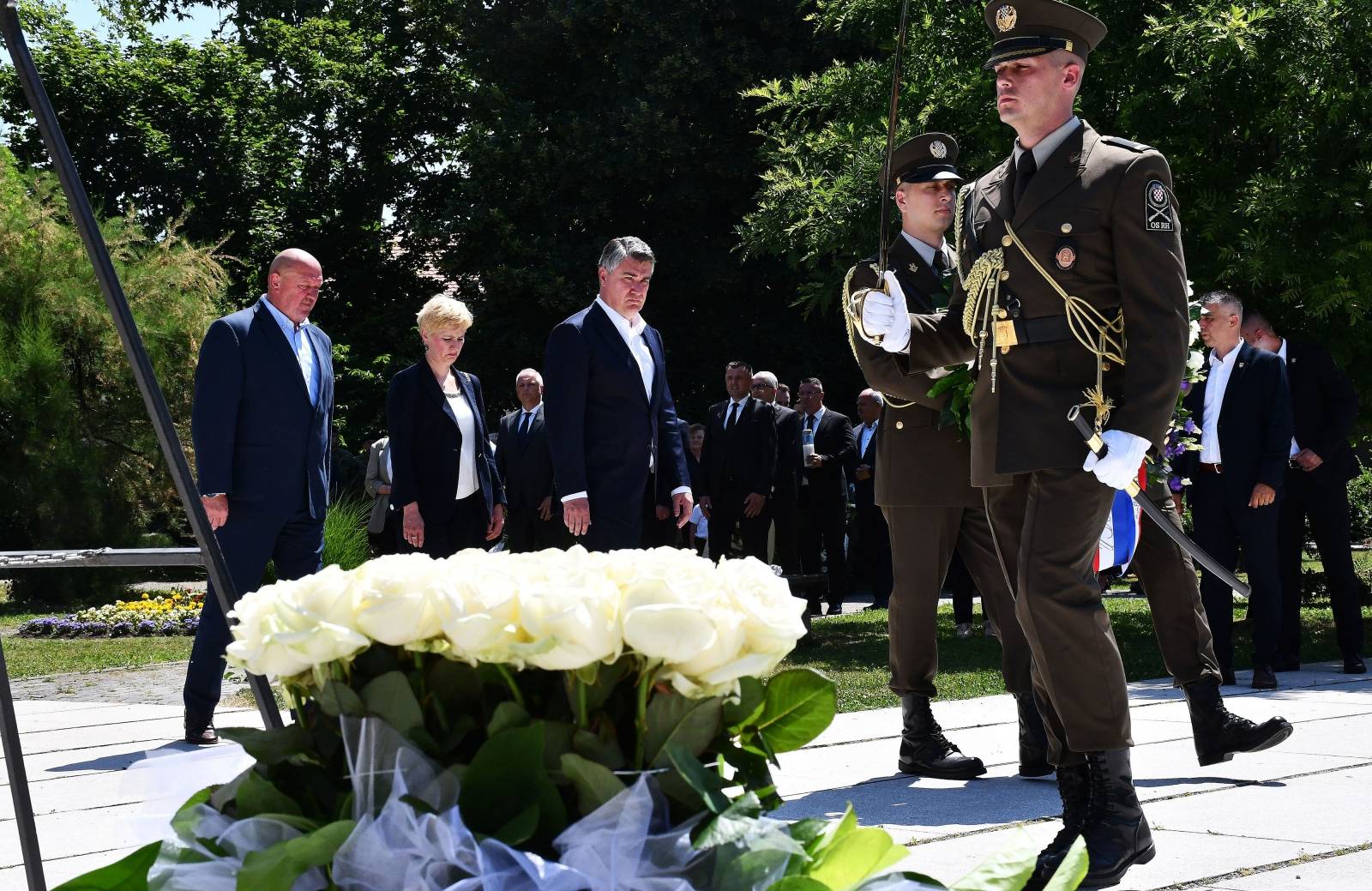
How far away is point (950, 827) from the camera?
4.68 m

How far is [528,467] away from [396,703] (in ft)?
39.7

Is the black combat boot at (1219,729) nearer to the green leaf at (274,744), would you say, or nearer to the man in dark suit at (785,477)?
the green leaf at (274,744)

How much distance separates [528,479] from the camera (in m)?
13.5

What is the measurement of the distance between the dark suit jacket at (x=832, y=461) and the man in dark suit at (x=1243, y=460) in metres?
7.05

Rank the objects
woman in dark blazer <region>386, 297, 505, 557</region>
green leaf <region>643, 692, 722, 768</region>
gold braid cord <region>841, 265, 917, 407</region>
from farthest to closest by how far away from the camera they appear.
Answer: woman in dark blazer <region>386, 297, 505, 557</region>, gold braid cord <region>841, 265, 917, 407</region>, green leaf <region>643, 692, 722, 768</region>

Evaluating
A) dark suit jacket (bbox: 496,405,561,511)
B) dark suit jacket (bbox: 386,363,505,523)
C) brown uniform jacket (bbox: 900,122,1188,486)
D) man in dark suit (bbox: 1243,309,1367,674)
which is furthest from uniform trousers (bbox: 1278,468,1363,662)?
dark suit jacket (bbox: 496,405,561,511)

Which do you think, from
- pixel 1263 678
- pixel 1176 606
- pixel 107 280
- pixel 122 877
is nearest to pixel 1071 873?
pixel 122 877

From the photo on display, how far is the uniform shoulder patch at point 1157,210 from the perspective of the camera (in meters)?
4.12

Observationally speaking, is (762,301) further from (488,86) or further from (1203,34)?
(1203,34)

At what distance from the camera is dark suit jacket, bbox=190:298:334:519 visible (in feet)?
22.7

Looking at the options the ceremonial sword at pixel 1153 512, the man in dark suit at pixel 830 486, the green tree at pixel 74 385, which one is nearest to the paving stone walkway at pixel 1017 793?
the ceremonial sword at pixel 1153 512

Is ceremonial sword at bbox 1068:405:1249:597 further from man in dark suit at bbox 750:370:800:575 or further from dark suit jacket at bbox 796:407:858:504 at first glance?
dark suit jacket at bbox 796:407:858:504

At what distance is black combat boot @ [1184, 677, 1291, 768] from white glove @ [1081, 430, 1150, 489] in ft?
4.96

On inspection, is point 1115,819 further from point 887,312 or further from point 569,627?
point 569,627
